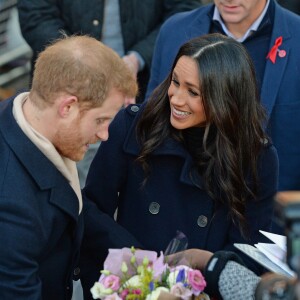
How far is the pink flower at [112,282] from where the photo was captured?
249 cm

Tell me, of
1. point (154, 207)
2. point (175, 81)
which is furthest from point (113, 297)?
point (175, 81)

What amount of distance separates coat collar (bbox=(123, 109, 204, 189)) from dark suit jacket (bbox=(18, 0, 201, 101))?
1711 millimetres

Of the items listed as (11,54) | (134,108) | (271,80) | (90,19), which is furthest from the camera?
(11,54)

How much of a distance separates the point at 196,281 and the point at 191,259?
29cm

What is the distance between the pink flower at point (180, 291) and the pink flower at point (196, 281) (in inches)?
0.9

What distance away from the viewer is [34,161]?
8.65ft

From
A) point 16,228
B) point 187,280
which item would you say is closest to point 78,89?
point 16,228

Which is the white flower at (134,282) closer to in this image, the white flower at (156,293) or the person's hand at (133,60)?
the white flower at (156,293)

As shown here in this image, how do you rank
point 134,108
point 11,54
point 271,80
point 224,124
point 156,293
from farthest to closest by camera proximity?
point 11,54 < point 271,80 < point 134,108 < point 224,124 < point 156,293

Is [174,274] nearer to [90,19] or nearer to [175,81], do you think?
[175,81]

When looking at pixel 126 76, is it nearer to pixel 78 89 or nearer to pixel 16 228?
pixel 78 89

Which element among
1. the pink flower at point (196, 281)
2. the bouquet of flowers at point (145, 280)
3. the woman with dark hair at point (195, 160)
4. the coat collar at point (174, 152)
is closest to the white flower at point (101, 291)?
the bouquet of flowers at point (145, 280)

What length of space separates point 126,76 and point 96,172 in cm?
76

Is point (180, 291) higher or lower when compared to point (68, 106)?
lower
